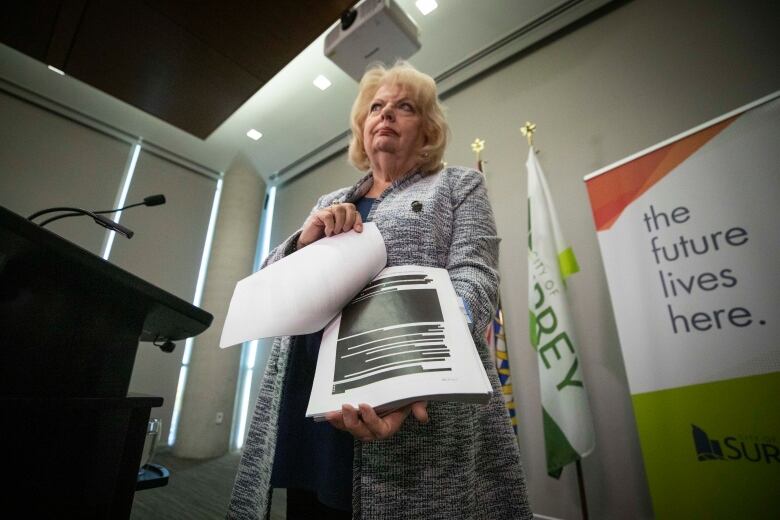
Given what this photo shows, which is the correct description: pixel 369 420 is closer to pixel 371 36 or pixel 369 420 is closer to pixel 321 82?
pixel 371 36

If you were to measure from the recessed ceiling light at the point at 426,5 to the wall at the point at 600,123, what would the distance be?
2.19 feet

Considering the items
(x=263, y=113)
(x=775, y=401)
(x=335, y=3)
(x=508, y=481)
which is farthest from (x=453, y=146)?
(x=508, y=481)

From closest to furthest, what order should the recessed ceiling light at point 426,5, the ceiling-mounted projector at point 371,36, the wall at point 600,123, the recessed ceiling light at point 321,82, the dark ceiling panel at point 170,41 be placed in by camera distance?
the wall at point 600,123 < the dark ceiling panel at point 170,41 < the ceiling-mounted projector at point 371,36 < the recessed ceiling light at point 426,5 < the recessed ceiling light at point 321,82

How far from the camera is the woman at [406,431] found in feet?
1.52

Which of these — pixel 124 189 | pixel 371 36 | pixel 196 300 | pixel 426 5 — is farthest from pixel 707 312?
pixel 124 189

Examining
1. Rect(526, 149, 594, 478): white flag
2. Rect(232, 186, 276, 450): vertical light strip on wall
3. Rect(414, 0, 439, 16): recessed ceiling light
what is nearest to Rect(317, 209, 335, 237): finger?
Rect(526, 149, 594, 478): white flag

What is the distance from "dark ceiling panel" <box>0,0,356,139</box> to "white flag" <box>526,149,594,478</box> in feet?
5.02

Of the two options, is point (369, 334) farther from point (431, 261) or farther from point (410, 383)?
point (431, 261)

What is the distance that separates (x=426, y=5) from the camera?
7.47 ft

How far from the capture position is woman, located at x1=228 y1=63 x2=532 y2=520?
1.52 ft

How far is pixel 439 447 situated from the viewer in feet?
1.59

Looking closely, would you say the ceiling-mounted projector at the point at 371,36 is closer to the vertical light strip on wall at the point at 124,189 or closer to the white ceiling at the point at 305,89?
the white ceiling at the point at 305,89

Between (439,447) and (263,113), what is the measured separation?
3.59 metres

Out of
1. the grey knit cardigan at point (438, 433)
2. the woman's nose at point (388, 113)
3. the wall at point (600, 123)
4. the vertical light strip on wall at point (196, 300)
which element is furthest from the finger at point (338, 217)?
the vertical light strip on wall at point (196, 300)
